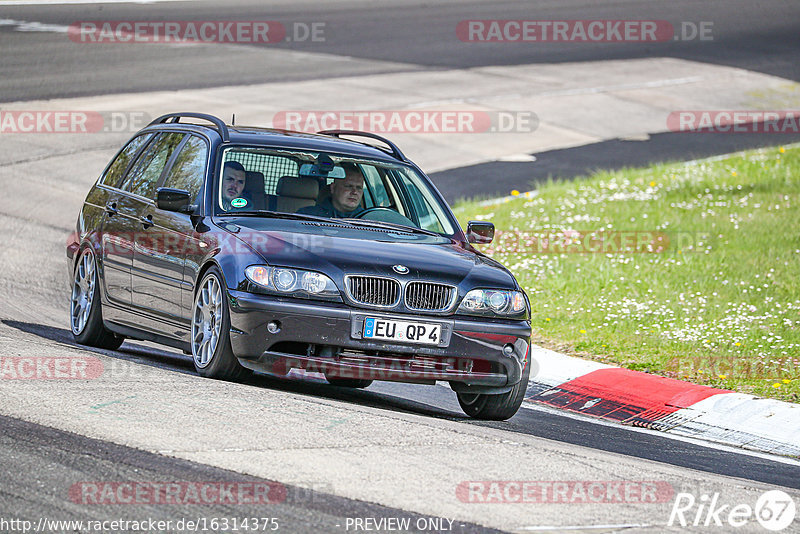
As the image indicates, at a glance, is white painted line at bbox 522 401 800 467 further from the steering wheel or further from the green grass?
the steering wheel

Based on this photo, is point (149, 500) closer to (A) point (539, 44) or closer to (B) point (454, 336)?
(B) point (454, 336)

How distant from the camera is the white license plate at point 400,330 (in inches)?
297

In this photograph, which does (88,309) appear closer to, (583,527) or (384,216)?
(384,216)

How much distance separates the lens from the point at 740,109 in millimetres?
25719

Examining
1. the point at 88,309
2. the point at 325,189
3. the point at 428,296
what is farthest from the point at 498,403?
the point at 88,309

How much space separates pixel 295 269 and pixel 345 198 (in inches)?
55.5

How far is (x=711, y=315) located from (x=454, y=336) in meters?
5.09

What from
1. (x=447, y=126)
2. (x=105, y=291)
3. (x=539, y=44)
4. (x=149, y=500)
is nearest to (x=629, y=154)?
(x=447, y=126)

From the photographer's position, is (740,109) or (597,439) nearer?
(597,439)

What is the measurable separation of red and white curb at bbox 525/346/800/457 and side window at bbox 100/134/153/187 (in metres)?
3.52

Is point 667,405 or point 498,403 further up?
point 498,403

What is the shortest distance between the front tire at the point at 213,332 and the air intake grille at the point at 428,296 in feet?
3.52

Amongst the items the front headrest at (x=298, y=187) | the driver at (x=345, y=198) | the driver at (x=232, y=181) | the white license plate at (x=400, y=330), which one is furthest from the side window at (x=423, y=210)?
the white license plate at (x=400, y=330)

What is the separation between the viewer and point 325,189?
345 inches
